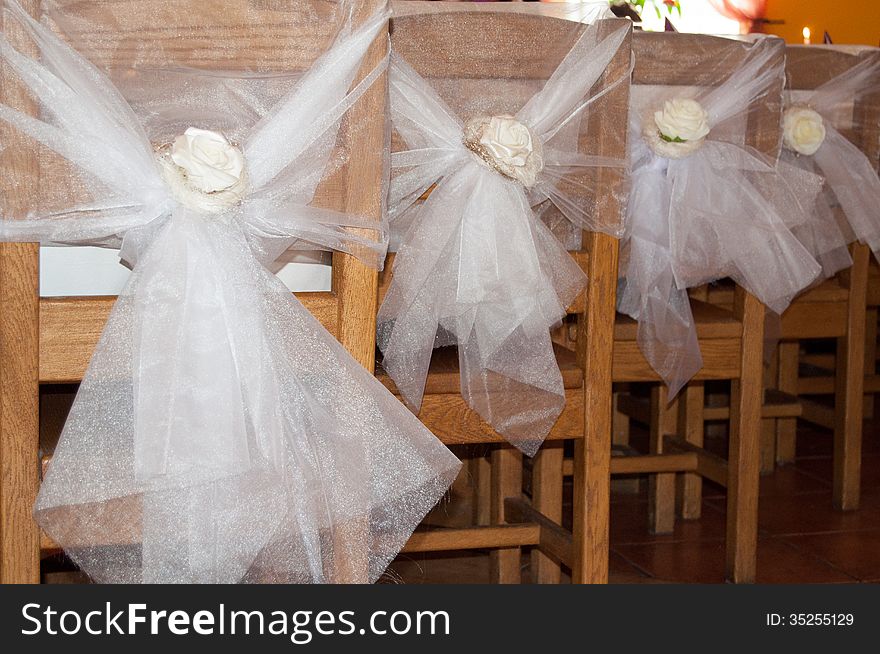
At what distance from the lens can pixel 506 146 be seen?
4.72ft

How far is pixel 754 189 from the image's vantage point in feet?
6.09

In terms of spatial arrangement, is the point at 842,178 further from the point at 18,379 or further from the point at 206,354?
the point at 18,379

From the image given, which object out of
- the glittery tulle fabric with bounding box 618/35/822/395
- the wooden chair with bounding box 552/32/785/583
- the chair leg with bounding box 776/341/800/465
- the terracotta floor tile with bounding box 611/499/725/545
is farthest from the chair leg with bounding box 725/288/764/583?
the chair leg with bounding box 776/341/800/465

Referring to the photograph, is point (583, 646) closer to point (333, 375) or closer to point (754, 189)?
point (333, 375)

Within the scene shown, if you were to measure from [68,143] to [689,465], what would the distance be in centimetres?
139

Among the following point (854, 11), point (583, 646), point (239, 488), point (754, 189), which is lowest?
point (583, 646)

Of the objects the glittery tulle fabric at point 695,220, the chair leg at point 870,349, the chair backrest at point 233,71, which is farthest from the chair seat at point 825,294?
the chair backrest at point 233,71

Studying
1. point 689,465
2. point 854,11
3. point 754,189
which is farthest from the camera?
point 854,11

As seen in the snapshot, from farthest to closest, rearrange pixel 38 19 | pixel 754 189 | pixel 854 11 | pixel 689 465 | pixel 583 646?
1. pixel 854 11
2. pixel 689 465
3. pixel 754 189
4. pixel 583 646
5. pixel 38 19

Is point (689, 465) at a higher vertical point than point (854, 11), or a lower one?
lower

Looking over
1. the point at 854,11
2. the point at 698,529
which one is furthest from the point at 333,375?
the point at 854,11

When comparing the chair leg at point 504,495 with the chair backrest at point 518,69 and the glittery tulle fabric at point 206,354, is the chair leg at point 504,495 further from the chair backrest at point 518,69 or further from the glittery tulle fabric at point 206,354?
the glittery tulle fabric at point 206,354

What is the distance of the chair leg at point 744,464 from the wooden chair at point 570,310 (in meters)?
0.42

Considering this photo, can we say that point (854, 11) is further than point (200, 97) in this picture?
Yes
